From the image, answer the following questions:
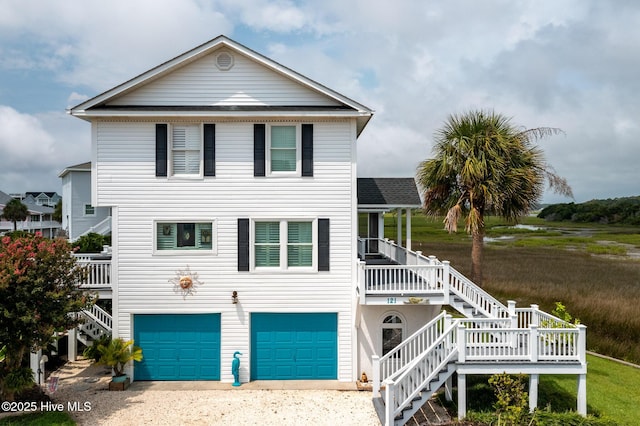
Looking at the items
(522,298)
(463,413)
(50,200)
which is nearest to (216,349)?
(463,413)

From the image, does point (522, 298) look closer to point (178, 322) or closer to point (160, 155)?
point (178, 322)

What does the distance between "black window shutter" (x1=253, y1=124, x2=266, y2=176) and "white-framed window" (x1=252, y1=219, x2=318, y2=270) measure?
1.61 metres

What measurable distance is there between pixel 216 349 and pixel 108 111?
26.1ft

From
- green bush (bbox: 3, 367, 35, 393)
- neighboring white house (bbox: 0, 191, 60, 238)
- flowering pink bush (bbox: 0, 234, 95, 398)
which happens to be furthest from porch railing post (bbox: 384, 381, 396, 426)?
neighboring white house (bbox: 0, 191, 60, 238)

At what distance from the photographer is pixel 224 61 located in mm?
12766

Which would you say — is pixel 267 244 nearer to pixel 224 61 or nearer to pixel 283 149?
pixel 283 149

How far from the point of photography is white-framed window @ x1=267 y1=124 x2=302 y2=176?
41.5 feet

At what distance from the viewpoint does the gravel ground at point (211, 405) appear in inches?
397

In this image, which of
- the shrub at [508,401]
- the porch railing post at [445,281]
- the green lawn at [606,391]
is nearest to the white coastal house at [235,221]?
the porch railing post at [445,281]

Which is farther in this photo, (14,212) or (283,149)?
(14,212)

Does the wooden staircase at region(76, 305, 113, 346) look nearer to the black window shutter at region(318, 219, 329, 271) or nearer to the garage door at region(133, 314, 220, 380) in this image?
the garage door at region(133, 314, 220, 380)

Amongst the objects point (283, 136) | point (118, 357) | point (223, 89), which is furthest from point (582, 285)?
point (118, 357)

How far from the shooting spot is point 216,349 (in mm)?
12758

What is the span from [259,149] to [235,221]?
92.3 inches
